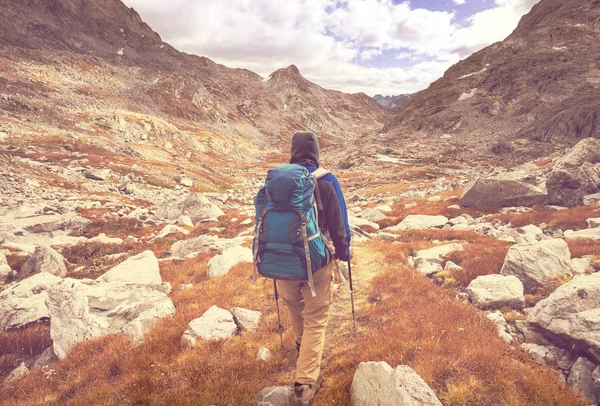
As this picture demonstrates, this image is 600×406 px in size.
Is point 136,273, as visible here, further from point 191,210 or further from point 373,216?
point 373,216

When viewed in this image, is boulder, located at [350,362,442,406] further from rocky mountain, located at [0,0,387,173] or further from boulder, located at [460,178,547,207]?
rocky mountain, located at [0,0,387,173]

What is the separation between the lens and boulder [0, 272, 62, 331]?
27.8 ft

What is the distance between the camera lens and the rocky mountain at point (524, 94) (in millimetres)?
69794

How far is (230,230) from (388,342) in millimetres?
16842

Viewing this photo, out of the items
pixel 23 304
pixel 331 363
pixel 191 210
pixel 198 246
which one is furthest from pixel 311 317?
pixel 191 210

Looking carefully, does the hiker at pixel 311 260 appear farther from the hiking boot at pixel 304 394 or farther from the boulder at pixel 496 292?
the boulder at pixel 496 292

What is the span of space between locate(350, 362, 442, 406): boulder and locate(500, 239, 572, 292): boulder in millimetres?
6064

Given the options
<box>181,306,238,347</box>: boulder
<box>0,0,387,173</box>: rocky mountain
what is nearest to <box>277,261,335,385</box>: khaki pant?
<box>181,306,238,347</box>: boulder

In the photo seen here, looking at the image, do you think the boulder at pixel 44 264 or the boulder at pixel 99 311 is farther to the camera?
the boulder at pixel 44 264

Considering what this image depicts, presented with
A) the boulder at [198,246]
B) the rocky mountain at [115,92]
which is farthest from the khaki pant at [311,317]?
the rocky mountain at [115,92]

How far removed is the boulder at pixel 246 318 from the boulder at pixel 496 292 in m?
5.75

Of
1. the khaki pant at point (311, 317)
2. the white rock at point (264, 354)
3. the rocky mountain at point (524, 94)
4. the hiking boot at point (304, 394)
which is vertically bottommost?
the white rock at point (264, 354)

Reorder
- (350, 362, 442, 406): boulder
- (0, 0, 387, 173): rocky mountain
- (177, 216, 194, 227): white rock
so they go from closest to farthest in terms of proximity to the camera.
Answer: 1. (350, 362, 442, 406): boulder
2. (177, 216, 194, 227): white rock
3. (0, 0, 387, 173): rocky mountain

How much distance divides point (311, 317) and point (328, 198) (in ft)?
6.57
